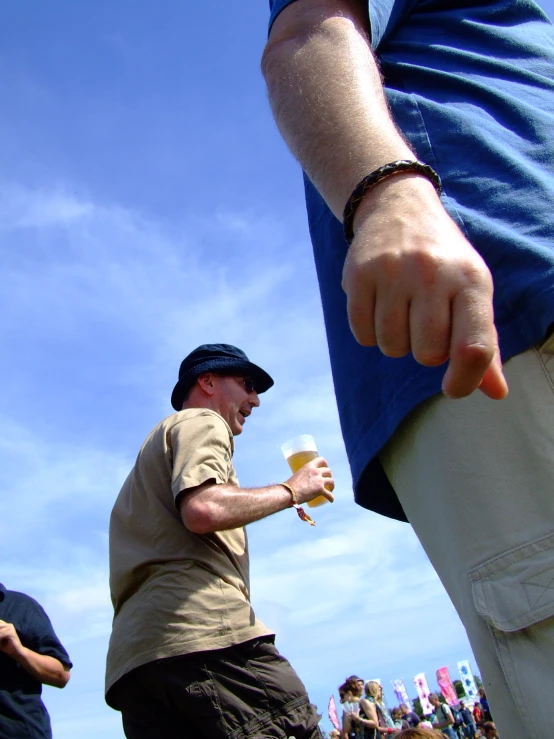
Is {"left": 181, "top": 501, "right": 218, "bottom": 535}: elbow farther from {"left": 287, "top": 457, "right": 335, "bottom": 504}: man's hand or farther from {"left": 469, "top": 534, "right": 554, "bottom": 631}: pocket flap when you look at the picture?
{"left": 469, "top": 534, "right": 554, "bottom": 631}: pocket flap

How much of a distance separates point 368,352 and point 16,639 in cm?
274

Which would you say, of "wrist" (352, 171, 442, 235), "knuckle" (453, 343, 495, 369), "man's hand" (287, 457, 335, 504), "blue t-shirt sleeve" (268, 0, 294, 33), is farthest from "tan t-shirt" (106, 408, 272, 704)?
"knuckle" (453, 343, 495, 369)

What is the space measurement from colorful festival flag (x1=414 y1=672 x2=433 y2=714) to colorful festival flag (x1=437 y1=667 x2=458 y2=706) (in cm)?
98

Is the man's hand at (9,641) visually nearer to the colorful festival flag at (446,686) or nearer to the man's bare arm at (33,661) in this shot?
the man's bare arm at (33,661)

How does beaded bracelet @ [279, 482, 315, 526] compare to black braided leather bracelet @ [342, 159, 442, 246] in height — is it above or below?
above

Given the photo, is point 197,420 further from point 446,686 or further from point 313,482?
point 446,686

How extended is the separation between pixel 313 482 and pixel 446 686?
44.6m

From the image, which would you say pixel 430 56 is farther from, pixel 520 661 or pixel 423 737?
pixel 423 737

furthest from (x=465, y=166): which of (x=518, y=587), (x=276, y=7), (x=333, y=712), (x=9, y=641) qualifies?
(x=333, y=712)

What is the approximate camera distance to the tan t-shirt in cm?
256

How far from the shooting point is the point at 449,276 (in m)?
0.83

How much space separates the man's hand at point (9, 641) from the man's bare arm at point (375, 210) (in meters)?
2.91

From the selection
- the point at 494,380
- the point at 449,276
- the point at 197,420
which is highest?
the point at 197,420

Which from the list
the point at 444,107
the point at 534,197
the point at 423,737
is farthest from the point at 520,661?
the point at 423,737
